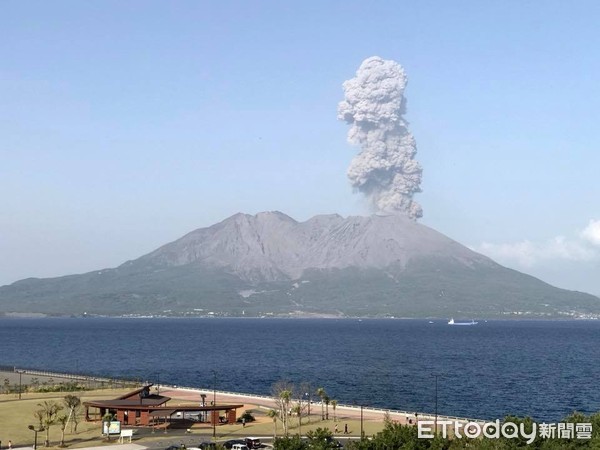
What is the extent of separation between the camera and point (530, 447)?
53.4m

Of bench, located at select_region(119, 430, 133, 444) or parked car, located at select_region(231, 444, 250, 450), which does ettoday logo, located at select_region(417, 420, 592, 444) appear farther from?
bench, located at select_region(119, 430, 133, 444)

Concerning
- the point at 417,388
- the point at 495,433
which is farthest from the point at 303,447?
the point at 417,388

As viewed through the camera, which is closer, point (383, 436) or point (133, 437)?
point (383, 436)

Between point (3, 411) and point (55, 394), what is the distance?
17.6 metres

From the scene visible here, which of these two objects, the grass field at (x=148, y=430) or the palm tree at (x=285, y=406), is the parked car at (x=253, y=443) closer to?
the grass field at (x=148, y=430)

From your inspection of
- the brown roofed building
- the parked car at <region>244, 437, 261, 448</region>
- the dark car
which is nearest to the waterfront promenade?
the brown roofed building

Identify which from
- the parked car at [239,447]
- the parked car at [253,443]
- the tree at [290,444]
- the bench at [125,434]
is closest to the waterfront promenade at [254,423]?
the bench at [125,434]

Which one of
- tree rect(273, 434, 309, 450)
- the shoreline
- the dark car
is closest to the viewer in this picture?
tree rect(273, 434, 309, 450)

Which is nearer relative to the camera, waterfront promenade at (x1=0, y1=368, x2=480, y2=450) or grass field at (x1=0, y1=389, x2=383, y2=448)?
grass field at (x1=0, y1=389, x2=383, y2=448)

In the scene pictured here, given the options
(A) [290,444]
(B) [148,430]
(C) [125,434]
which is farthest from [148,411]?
(A) [290,444]

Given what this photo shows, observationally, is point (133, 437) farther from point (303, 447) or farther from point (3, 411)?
point (303, 447)

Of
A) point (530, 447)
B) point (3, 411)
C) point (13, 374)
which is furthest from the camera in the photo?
point (13, 374)

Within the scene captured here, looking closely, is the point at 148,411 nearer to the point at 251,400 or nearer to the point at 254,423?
the point at 254,423

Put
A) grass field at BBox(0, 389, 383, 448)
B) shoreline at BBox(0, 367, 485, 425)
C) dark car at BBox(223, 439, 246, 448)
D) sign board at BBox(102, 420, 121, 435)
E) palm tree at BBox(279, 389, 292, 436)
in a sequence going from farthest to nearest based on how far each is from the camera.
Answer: shoreline at BBox(0, 367, 485, 425), palm tree at BBox(279, 389, 292, 436), sign board at BBox(102, 420, 121, 435), grass field at BBox(0, 389, 383, 448), dark car at BBox(223, 439, 246, 448)
